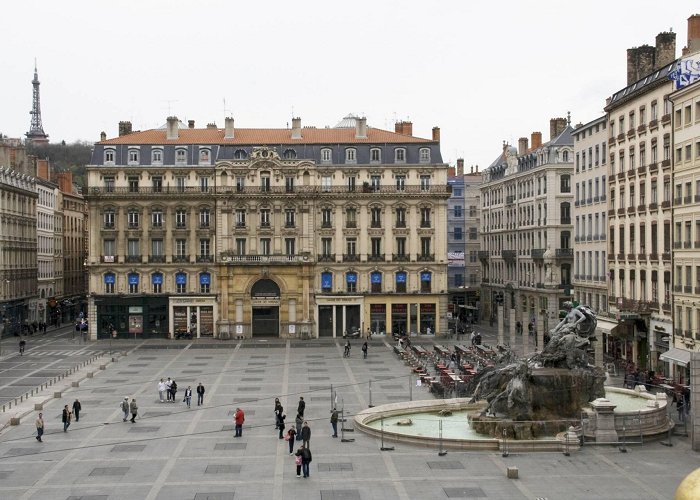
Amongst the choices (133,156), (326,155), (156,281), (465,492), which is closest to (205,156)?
(133,156)

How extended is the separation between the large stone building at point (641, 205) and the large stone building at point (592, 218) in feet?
9.03

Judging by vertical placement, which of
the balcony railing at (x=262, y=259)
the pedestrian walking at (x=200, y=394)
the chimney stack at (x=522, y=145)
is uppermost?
the chimney stack at (x=522, y=145)

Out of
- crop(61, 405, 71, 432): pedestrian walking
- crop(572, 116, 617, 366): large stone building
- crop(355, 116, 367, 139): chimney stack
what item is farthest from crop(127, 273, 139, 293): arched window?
crop(61, 405, 71, 432): pedestrian walking

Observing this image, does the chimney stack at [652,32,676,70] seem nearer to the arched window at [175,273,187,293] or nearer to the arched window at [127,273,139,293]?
the arched window at [175,273,187,293]

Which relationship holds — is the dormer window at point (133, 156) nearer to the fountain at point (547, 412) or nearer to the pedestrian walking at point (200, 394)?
the pedestrian walking at point (200, 394)

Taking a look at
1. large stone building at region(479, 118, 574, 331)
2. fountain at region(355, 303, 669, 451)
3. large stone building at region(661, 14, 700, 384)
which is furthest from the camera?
large stone building at region(479, 118, 574, 331)

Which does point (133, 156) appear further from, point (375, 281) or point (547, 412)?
point (547, 412)

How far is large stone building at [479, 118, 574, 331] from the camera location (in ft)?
327

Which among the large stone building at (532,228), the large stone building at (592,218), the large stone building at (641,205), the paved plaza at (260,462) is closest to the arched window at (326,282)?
the large stone building at (532,228)

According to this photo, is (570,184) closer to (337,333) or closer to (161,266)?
(337,333)

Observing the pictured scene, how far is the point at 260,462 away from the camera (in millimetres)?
38719

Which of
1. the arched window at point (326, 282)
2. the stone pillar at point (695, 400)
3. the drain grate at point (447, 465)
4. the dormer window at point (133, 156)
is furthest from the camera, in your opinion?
the dormer window at point (133, 156)

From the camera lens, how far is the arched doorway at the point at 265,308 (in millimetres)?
97438

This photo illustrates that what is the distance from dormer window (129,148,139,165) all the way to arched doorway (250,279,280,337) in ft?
56.4
